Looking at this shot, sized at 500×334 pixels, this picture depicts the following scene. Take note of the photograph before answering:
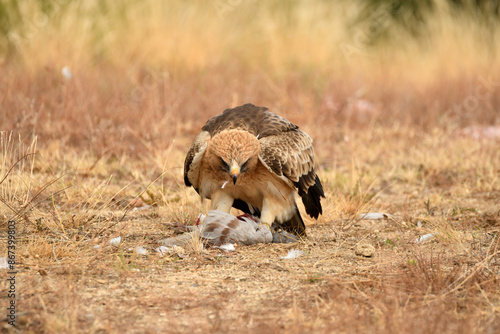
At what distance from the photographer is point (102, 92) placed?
27.1 feet

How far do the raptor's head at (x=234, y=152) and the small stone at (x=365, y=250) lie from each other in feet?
2.99

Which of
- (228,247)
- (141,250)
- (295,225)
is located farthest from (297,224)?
(141,250)

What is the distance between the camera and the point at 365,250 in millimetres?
3949

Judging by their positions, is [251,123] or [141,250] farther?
[251,123]

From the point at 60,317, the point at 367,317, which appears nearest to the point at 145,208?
the point at 60,317

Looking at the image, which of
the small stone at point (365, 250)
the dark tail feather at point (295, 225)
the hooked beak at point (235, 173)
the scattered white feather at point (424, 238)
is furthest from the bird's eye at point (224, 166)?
the scattered white feather at point (424, 238)

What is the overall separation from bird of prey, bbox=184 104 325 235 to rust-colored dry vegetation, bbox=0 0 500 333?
0.25 meters

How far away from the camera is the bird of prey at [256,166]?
4.27 metres

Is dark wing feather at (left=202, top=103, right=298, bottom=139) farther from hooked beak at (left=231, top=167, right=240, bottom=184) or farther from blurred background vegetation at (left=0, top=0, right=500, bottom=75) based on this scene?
blurred background vegetation at (left=0, top=0, right=500, bottom=75)

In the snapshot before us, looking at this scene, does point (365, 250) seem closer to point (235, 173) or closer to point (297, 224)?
point (297, 224)

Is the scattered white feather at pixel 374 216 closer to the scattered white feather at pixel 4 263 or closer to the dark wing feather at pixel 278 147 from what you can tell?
the dark wing feather at pixel 278 147

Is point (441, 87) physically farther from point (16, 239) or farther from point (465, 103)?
point (16, 239)

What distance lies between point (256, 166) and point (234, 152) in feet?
0.95

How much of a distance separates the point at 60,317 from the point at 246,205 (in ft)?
7.75
